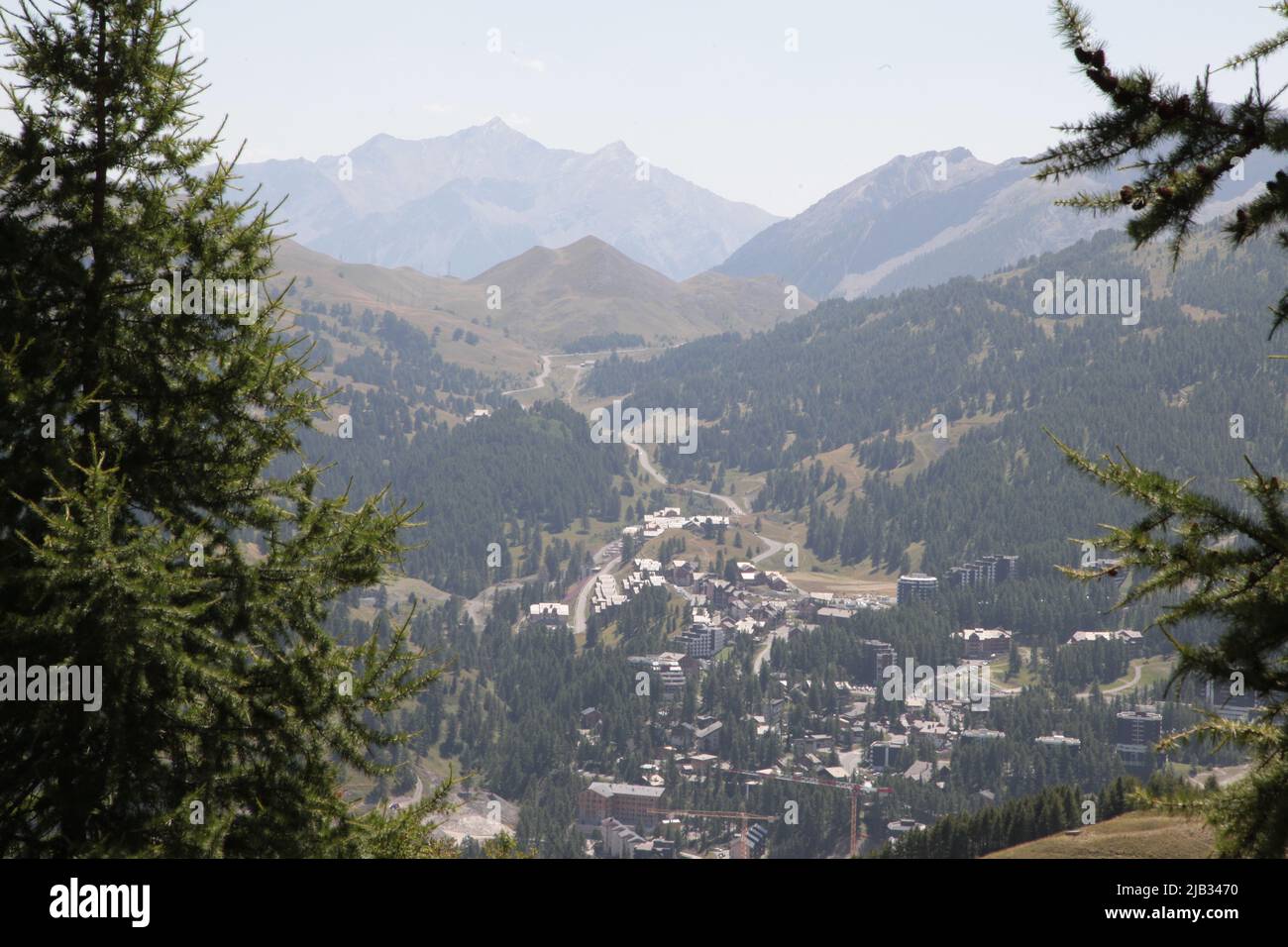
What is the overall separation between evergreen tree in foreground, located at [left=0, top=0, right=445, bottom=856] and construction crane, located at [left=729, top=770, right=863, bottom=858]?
158644 mm

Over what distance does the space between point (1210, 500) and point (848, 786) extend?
184 metres

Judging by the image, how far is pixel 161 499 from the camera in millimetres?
13234

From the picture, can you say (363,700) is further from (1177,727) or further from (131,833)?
(1177,727)

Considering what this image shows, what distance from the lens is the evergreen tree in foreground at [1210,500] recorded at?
9758 mm

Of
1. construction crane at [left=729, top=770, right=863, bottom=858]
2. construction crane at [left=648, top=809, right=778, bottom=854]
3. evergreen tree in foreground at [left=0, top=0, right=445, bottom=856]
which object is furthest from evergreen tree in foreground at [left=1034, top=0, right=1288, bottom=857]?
construction crane at [left=648, top=809, right=778, bottom=854]

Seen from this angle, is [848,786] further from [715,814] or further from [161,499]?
[161,499]

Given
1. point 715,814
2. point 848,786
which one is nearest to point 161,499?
point 715,814

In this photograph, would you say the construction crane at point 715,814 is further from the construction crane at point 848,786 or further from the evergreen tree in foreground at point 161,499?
the evergreen tree in foreground at point 161,499

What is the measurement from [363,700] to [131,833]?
295 centimetres

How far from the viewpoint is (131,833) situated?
39.3ft

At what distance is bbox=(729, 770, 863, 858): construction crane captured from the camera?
17000 cm
